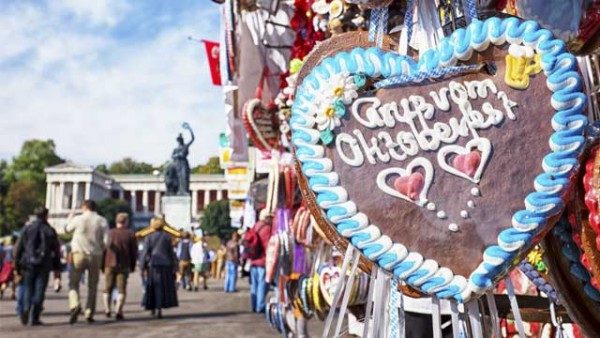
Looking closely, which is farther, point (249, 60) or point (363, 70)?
A: point (249, 60)

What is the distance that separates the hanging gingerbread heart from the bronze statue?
24.9 meters

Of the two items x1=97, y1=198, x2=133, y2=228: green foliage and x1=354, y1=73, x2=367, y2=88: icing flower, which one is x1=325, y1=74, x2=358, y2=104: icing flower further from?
x1=97, y1=198, x2=133, y2=228: green foliage

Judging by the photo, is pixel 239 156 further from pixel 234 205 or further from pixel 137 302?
pixel 234 205

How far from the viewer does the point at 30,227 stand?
803 centimetres

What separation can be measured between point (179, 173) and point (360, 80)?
2604cm

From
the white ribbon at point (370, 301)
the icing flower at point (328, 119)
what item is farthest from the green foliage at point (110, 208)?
the icing flower at point (328, 119)

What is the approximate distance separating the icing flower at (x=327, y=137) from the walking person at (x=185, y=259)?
13.2 m

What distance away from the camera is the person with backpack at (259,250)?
24.6ft

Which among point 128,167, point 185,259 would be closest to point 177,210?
point 185,259

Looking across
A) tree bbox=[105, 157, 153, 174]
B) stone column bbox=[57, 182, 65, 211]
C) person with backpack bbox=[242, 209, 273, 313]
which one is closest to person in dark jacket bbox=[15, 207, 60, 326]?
person with backpack bbox=[242, 209, 273, 313]

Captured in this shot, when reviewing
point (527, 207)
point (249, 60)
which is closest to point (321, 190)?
point (527, 207)

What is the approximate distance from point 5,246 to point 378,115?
13921 millimetres

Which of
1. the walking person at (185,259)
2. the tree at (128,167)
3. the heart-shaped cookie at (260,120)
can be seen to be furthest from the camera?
the tree at (128,167)

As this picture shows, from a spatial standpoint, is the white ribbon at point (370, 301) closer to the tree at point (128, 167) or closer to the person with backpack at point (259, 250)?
the person with backpack at point (259, 250)
